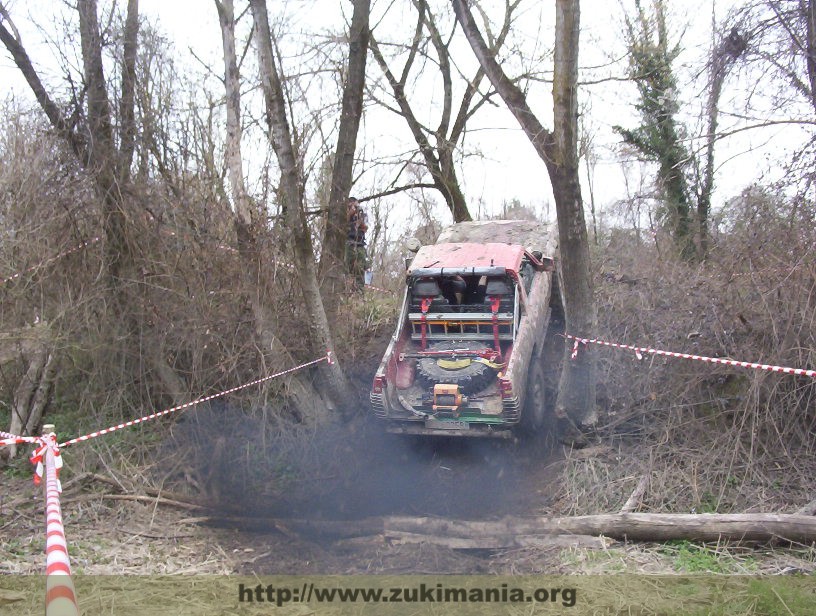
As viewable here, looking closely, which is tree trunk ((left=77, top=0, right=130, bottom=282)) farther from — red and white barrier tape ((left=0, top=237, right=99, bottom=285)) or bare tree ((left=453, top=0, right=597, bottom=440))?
bare tree ((left=453, top=0, right=597, bottom=440))

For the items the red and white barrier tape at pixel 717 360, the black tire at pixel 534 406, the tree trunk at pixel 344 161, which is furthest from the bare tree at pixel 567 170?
the tree trunk at pixel 344 161

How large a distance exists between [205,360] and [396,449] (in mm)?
2779

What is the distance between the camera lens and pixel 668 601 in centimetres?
517

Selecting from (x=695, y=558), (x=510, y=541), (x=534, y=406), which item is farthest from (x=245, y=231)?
(x=695, y=558)

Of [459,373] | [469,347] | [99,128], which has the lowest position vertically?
[459,373]

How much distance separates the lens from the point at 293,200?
31.3 ft

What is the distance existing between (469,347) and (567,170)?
2.54 m

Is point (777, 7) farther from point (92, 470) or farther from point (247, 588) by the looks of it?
point (92, 470)

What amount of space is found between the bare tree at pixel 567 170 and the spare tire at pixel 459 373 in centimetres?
106

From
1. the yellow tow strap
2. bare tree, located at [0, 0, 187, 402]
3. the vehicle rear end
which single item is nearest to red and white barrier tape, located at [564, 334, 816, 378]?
the vehicle rear end

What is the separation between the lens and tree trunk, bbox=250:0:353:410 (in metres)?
9.35

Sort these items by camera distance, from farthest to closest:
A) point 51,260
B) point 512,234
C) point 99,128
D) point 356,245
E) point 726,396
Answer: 1. point 356,245
2. point 512,234
3. point 99,128
4. point 51,260
5. point 726,396

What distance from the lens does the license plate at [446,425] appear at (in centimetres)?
880

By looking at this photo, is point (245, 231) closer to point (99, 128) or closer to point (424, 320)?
point (99, 128)
